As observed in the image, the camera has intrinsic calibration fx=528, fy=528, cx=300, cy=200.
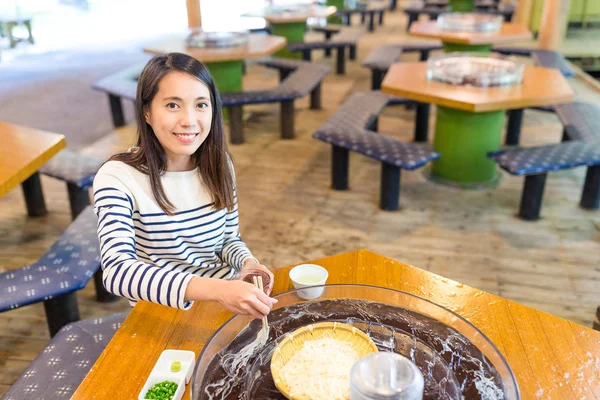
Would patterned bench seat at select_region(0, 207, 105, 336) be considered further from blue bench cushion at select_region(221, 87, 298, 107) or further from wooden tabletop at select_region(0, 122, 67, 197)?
blue bench cushion at select_region(221, 87, 298, 107)

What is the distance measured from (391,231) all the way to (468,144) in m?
1.07

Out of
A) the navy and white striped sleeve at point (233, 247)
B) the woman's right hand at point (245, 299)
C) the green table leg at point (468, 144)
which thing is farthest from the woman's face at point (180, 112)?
the green table leg at point (468, 144)

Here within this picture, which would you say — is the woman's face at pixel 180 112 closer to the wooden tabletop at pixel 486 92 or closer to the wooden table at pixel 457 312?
the wooden table at pixel 457 312

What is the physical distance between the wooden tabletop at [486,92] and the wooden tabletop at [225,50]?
1438mm

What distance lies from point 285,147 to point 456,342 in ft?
12.5

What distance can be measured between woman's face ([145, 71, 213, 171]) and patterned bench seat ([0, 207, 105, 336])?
93cm

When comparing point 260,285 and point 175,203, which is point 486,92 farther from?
point 260,285

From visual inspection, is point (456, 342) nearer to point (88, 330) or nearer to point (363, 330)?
point (363, 330)

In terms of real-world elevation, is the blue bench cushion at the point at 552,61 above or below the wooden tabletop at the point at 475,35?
below

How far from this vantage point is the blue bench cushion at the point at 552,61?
5156mm

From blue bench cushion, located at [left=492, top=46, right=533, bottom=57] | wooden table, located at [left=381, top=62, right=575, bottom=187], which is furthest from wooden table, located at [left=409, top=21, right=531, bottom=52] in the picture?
wooden table, located at [left=381, top=62, right=575, bottom=187]

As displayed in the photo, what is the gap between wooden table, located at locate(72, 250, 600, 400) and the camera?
1.18 m

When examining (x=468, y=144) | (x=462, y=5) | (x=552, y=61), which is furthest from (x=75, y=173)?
(x=462, y=5)

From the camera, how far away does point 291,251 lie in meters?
3.22
